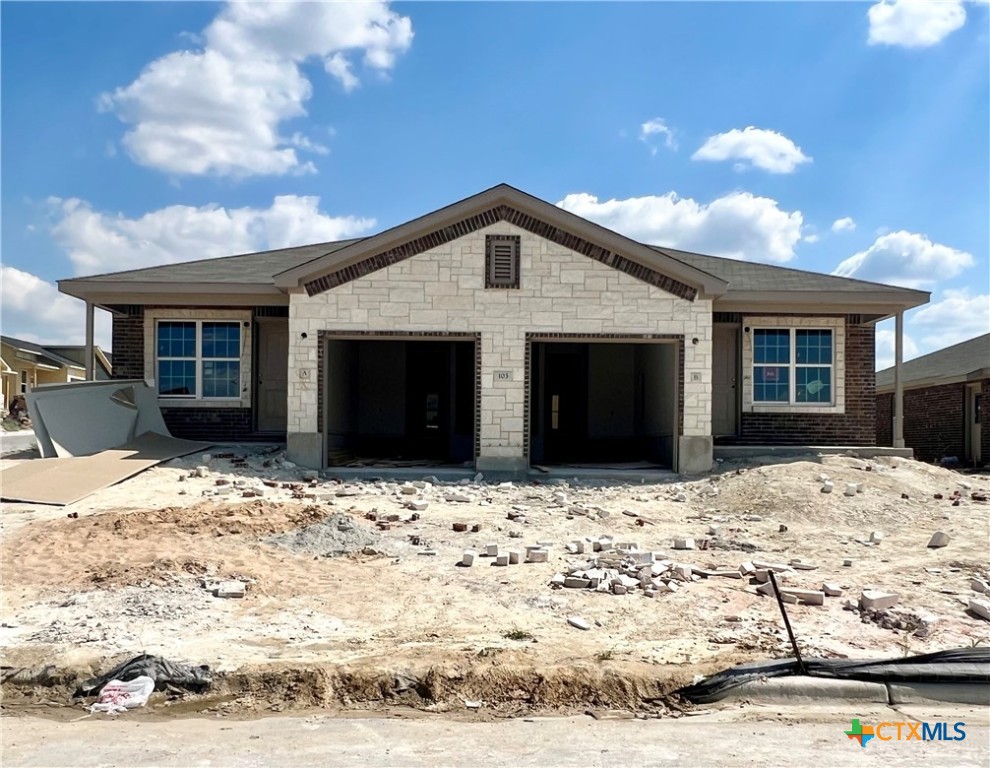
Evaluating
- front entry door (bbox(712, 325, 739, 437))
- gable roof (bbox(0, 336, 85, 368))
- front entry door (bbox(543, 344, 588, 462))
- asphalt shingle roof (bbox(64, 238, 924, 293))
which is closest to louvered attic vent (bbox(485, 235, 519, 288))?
asphalt shingle roof (bbox(64, 238, 924, 293))

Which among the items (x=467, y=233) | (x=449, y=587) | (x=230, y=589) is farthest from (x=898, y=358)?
(x=230, y=589)

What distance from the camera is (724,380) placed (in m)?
17.5

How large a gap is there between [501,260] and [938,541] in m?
8.99

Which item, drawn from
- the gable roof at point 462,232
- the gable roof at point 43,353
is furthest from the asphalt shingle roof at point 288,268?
the gable roof at point 43,353

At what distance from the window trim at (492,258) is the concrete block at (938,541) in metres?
8.51

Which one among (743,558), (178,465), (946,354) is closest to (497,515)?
(743,558)

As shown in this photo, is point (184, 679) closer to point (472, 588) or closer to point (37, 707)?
point (37, 707)

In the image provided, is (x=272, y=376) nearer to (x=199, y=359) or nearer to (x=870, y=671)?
(x=199, y=359)

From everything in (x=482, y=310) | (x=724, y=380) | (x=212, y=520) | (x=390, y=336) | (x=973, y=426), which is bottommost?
(x=212, y=520)

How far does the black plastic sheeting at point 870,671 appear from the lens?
5477 millimetres

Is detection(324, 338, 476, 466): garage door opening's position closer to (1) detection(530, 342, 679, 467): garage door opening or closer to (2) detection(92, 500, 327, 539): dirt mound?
(1) detection(530, 342, 679, 467): garage door opening

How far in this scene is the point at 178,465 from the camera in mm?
14281

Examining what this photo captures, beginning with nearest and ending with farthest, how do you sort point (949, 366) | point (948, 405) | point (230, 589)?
point (230, 589)
point (948, 405)
point (949, 366)

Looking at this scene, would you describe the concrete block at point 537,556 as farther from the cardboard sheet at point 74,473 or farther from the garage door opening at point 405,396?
the garage door opening at point 405,396
